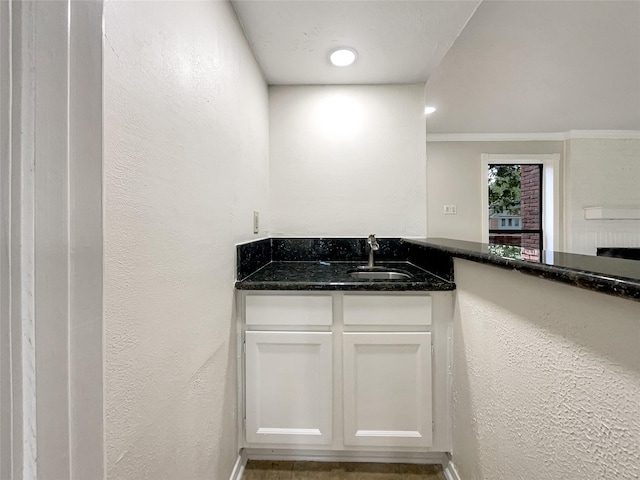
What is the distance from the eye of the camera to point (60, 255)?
36cm

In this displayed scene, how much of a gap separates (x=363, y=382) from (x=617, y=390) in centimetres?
95

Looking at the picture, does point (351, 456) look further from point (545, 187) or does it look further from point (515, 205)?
point (545, 187)

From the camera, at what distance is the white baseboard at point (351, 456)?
1.39 m

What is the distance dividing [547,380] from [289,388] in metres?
0.99

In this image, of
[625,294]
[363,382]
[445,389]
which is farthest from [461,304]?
[625,294]

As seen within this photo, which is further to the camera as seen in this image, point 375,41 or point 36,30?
point 375,41

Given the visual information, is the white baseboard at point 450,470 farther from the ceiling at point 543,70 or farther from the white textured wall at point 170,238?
the ceiling at point 543,70

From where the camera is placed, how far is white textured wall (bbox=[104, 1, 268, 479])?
0.57 meters

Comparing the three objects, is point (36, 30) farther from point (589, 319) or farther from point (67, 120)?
point (589, 319)

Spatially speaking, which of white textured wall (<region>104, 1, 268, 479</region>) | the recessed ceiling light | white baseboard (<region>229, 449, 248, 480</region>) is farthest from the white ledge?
white baseboard (<region>229, 449, 248, 480</region>)

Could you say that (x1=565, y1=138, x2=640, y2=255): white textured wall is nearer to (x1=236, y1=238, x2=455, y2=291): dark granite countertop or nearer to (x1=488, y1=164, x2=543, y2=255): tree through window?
(x1=488, y1=164, x2=543, y2=255): tree through window

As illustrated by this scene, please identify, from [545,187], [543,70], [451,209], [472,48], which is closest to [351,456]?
[472,48]

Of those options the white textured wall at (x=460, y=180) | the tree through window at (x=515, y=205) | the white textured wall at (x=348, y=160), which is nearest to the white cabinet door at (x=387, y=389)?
the white textured wall at (x=348, y=160)

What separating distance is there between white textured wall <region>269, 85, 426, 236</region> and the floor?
49.3 inches
